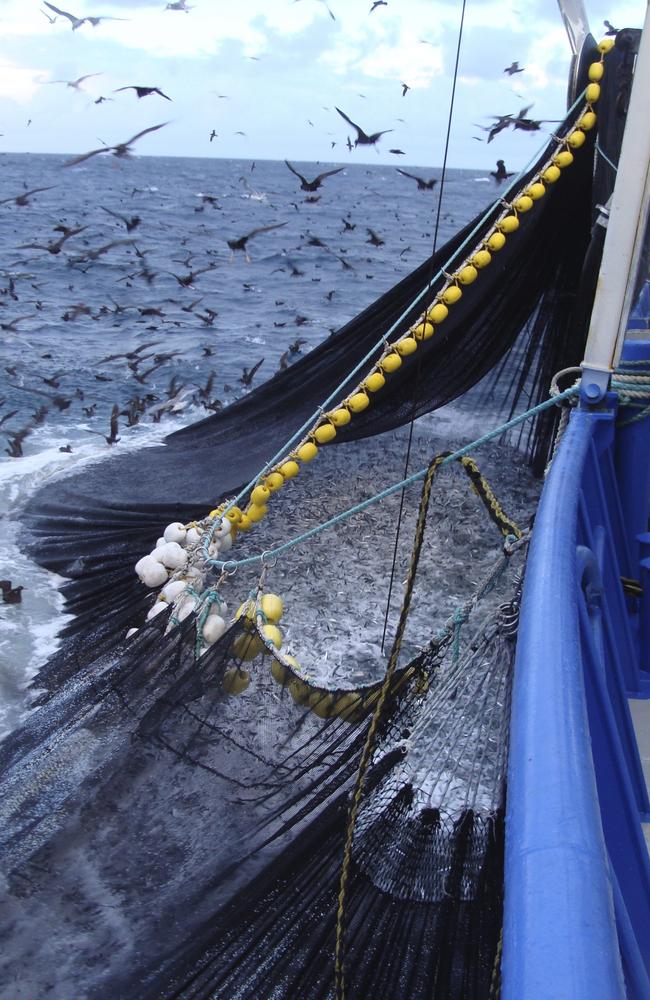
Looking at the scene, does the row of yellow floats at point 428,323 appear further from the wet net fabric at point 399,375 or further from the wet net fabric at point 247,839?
the wet net fabric at point 247,839

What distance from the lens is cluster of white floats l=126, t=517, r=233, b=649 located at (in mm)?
4812

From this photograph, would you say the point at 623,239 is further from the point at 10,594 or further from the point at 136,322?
the point at 136,322

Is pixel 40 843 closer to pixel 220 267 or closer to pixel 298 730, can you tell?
pixel 298 730

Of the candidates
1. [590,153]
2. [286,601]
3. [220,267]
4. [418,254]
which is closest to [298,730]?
[286,601]

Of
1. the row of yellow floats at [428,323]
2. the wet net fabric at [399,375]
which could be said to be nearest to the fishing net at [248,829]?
the row of yellow floats at [428,323]

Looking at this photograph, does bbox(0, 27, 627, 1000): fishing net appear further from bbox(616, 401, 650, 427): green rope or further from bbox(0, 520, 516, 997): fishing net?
bbox(616, 401, 650, 427): green rope

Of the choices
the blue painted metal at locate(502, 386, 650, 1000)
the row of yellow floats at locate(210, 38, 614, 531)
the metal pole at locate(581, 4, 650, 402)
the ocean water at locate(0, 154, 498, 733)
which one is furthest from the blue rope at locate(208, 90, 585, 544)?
the blue painted metal at locate(502, 386, 650, 1000)

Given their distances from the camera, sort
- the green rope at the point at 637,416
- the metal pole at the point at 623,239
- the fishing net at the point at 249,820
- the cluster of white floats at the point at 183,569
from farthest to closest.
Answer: the cluster of white floats at the point at 183,569 → the green rope at the point at 637,416 → the metal pole at the point at 623,239 → the fishing net at the point at 249,820

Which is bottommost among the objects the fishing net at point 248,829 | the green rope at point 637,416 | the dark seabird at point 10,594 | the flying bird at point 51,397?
the dark seabird at point 10,594

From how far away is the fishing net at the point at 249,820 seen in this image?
2.39 meters

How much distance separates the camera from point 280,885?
273cm

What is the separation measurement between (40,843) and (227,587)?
3.09 m

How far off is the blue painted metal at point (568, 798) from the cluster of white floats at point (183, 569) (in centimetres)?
279

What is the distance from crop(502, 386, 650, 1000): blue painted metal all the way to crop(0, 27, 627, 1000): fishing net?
24 cm
